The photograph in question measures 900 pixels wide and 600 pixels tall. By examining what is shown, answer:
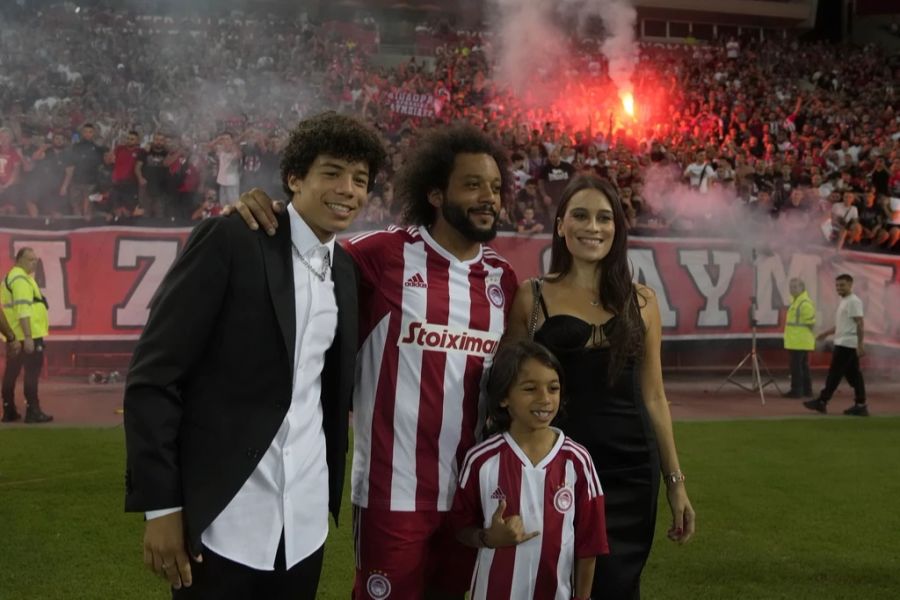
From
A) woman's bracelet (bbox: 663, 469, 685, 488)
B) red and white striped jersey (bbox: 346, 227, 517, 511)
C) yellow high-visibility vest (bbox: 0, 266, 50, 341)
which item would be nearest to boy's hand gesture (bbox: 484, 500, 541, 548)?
red and white striped jersey (bbox: 346, 227, 517, 511)

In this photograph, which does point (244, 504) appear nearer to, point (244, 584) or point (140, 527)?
point (244, 584)

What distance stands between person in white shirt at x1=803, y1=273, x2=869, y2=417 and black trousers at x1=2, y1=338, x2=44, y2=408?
32.3 feet

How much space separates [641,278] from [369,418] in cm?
1103

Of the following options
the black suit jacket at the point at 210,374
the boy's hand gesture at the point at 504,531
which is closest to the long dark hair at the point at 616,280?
the boy's hand gesture at the point at 504,531

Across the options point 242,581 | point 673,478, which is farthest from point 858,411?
point 242,581

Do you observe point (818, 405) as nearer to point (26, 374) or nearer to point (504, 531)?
point (26, 374)

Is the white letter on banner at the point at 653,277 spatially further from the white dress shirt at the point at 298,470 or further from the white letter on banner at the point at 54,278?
the white dress shirt at the point at 298,470

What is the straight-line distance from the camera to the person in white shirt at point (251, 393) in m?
2.14

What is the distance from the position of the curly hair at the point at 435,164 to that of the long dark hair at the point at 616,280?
303 millimetres

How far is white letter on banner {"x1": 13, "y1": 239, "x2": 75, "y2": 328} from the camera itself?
11.7 metres

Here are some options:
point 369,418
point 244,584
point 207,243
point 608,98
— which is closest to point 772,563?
point 369,418

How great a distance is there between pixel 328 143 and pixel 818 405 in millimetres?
10906

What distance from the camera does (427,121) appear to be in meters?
17.8

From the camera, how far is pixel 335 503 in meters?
2.59
